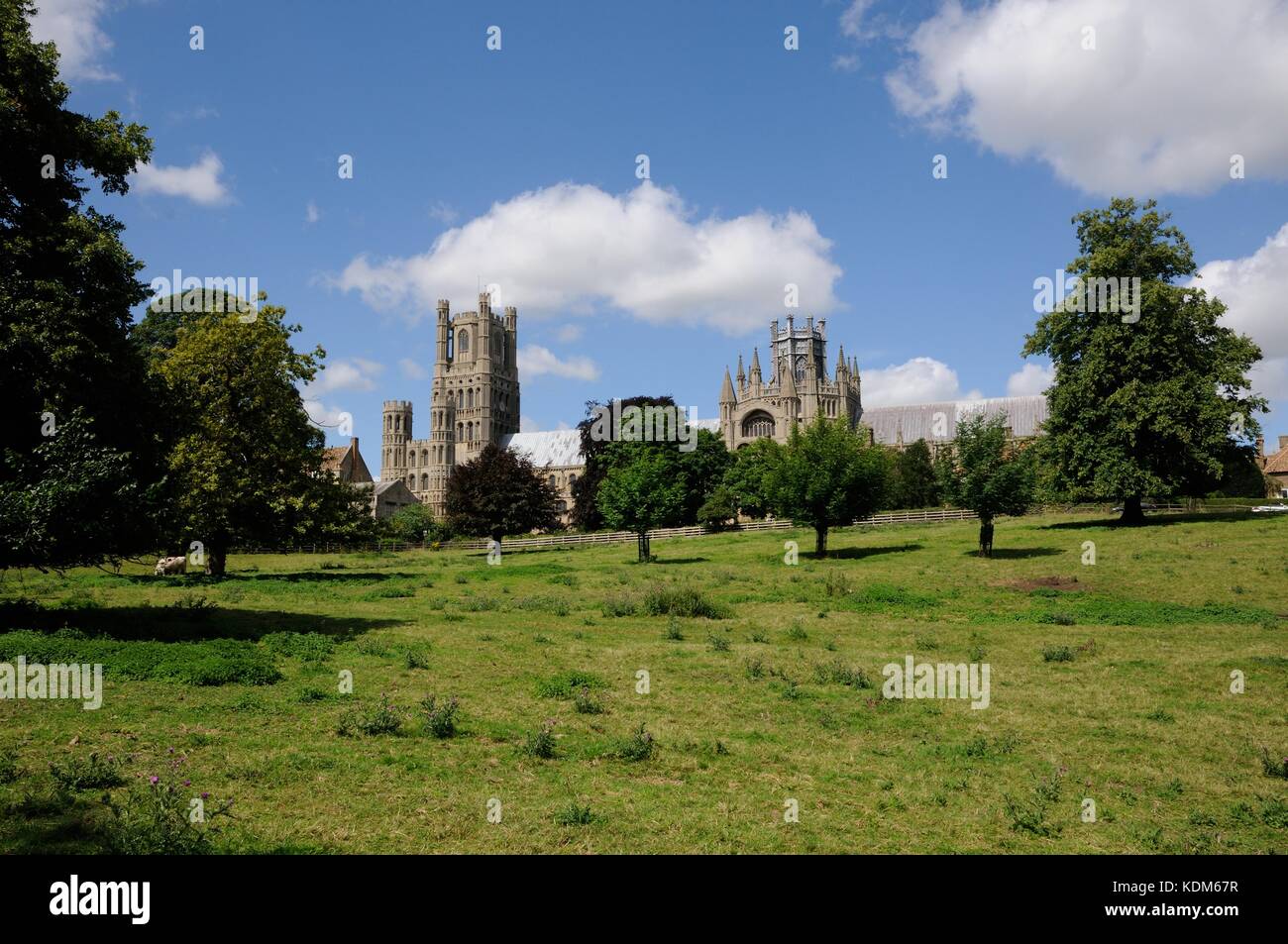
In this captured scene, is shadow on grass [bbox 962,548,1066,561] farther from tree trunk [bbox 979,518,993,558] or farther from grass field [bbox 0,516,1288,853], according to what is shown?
grass field [bbox 0,516,1288,853]

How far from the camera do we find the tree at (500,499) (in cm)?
7212

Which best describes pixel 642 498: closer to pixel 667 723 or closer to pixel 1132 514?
pixel 1132 514

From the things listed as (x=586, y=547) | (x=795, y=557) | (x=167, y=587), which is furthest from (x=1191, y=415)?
(x=167, y=587)

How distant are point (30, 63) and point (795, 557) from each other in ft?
118

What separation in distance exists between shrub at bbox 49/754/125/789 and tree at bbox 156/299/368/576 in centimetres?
2378

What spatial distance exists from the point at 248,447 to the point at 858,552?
101 feet

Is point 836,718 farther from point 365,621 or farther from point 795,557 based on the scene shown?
point 795,557

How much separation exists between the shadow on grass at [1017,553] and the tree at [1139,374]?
4579 mm

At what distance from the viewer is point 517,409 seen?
558 feet

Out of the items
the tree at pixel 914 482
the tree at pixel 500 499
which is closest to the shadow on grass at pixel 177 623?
the tree at pixel 500 499

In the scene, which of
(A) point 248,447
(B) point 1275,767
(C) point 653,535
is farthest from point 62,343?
(C) point 653,535

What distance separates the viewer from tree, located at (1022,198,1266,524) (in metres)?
40.6
